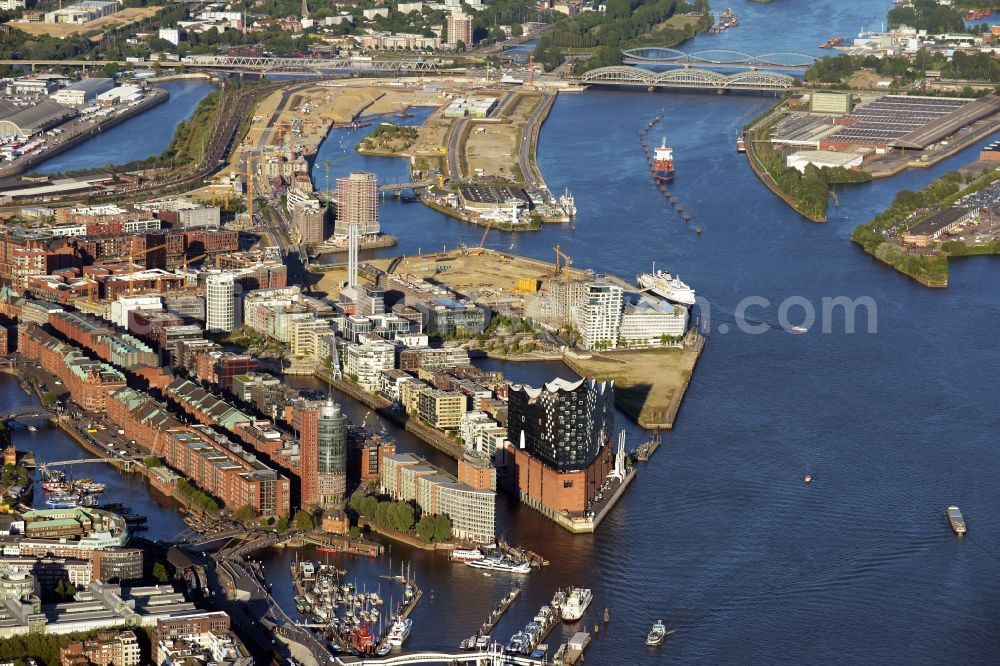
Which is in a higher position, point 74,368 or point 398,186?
point 398,186

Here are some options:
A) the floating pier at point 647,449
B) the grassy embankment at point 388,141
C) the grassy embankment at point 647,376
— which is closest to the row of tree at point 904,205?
the grassy embankment at point 647,376

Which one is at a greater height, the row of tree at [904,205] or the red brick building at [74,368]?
the row of tree at [904,205]

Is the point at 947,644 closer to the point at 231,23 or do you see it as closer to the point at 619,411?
the point at 619,411

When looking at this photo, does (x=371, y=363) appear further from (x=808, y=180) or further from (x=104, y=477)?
(x=808, y=180)

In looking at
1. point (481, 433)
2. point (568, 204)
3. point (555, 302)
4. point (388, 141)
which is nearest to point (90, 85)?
point (388, 141)

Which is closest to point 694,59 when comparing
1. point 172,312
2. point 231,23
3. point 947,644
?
point 231,23

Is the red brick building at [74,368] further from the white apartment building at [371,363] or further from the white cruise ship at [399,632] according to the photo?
the white cruise ship at [399,632]
